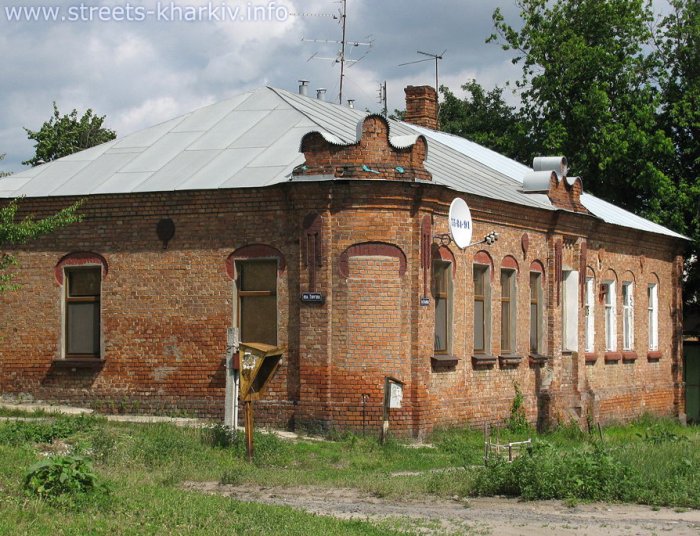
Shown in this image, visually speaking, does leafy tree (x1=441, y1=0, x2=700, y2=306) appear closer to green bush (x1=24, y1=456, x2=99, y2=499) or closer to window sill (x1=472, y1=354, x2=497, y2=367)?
window sill (x1=472, y1=354, x2=497, y2=367)

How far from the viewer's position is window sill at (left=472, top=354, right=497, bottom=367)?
2249 centimetres

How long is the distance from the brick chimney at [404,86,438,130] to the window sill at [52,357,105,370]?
1422 centimetres

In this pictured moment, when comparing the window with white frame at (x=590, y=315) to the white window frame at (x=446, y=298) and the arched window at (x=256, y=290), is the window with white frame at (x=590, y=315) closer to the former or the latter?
the white window frame at (x=446, y=298)

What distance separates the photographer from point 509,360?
23.8 meters

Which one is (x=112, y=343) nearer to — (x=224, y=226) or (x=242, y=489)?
(x=224, y=226)

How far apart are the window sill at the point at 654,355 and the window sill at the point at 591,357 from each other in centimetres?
381

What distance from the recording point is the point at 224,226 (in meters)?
20.9

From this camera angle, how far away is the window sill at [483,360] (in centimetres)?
2249

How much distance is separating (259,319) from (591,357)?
10.0 meters

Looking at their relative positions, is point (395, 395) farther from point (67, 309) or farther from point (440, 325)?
point (67, 309)

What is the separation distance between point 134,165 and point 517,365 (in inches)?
326

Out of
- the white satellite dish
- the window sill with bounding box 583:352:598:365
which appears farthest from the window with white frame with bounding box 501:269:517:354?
the window sill with bounding box 583:352:598:365

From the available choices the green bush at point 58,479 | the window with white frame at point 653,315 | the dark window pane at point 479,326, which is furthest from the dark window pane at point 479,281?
the green bush at point 58,479

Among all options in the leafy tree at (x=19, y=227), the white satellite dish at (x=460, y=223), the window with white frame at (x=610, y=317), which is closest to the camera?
the leafy tree at (x=19, y=227)
